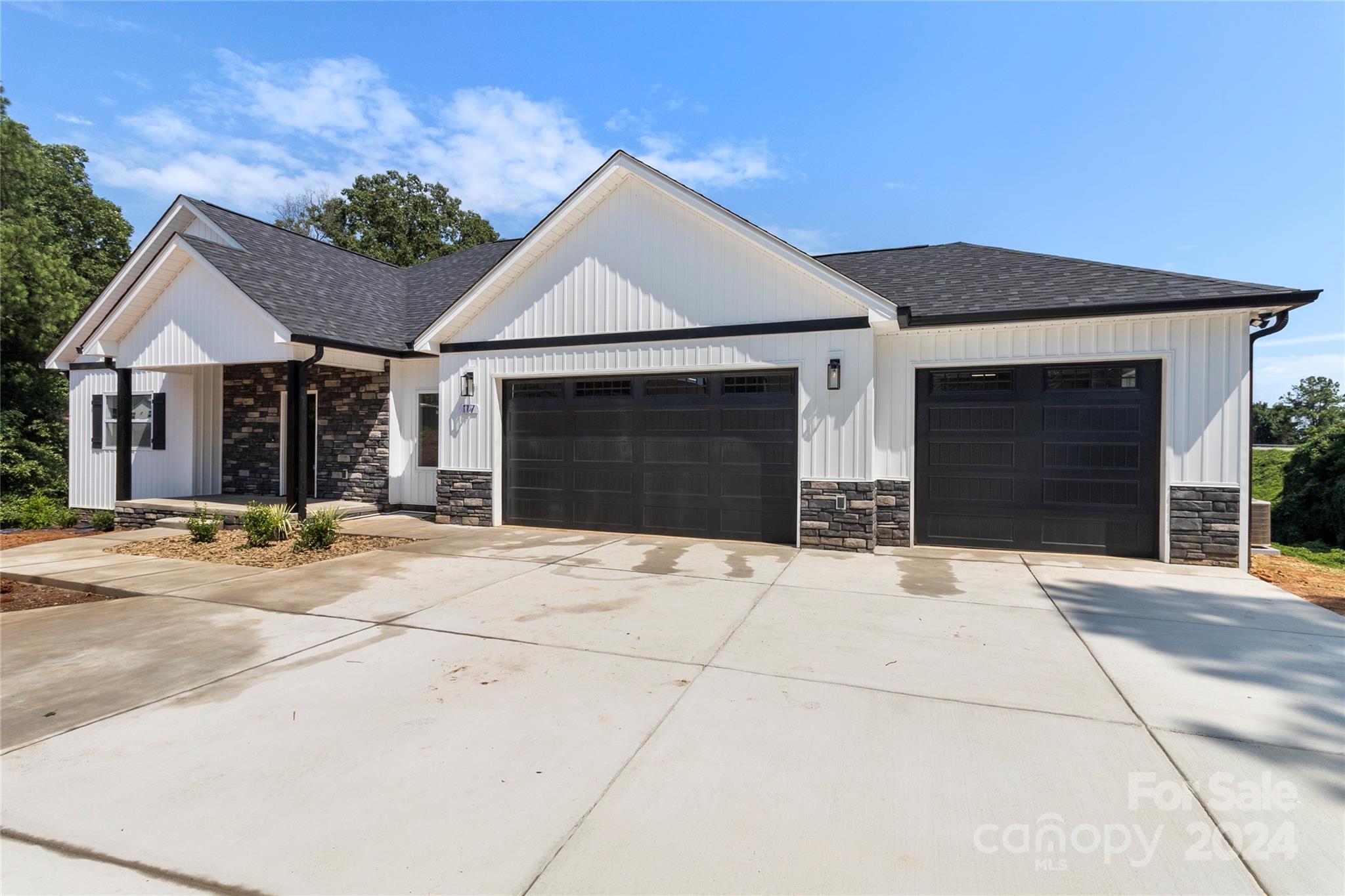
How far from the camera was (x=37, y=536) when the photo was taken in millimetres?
11086

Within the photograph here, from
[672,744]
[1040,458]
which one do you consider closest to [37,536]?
[672,744]

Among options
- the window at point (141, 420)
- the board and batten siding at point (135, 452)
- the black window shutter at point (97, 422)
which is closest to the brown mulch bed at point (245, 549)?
the board and batten siding at point (135, 452)

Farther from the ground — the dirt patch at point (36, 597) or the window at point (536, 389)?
the window at point (536, 389)

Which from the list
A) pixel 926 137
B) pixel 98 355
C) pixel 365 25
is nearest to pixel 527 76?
pixel 365 25

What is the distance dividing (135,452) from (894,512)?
15.0 metres

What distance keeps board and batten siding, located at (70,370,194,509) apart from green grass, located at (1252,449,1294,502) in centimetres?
2643

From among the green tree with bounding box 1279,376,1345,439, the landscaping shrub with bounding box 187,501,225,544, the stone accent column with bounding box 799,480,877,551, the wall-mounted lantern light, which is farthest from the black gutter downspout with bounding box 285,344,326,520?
the green tree with bounding box 1279,376,1345,439

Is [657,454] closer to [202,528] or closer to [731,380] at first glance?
[731,380]

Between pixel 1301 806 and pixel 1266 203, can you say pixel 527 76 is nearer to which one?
pixel 1266 203

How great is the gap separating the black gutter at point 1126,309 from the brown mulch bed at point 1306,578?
127 inches

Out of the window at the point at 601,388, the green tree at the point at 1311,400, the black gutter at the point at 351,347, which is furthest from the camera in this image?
the green tree at the point at 1311,400

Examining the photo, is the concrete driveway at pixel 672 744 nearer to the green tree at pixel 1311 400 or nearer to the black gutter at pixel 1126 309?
the black gutter at pixel 1126 309

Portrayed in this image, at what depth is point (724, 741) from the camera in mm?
3148

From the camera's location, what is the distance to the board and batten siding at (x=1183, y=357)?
7.38 meters
